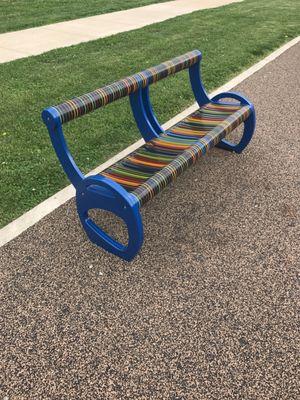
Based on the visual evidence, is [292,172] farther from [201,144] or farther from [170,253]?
[170,253]

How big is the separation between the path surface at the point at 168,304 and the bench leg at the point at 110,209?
0.10m

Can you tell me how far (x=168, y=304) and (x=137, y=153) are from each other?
1.26 meters

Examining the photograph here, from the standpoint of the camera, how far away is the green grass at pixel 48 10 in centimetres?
890

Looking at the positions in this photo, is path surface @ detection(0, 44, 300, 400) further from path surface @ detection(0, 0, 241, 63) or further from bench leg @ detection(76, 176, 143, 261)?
path surface @ detection(0, 0, 241, 63)

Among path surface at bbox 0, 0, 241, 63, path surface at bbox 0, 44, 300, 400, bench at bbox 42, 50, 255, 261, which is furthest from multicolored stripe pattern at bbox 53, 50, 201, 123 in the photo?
path surface at bbox 0, 0, 241, 63

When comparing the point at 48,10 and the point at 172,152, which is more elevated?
the point at 48,10

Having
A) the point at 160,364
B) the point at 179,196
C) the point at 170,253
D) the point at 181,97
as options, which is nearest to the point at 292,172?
the point at 179,196

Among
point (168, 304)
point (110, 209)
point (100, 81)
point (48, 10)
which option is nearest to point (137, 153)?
point (110, 209)

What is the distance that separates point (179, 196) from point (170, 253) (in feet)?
2.44

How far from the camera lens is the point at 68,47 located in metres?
7.30

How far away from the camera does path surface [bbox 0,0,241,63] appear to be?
7.26 metres

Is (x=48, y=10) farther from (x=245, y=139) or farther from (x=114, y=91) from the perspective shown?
(x=114, y=91)

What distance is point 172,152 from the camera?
319 centimetres

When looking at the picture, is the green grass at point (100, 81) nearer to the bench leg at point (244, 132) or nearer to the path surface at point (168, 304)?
the path surface at point (168, 304)
